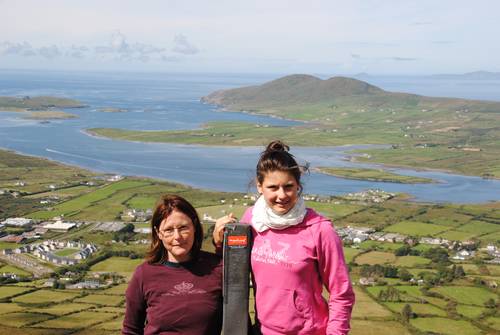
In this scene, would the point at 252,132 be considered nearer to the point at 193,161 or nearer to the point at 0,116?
the point at 193,161

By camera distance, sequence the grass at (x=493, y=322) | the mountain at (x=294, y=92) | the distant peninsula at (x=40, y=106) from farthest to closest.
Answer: the mountain at (x=294, y=92) < the distant peninsula at (x=40, y=106) < the grass at (x=493, y=322)

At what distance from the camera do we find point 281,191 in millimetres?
3861

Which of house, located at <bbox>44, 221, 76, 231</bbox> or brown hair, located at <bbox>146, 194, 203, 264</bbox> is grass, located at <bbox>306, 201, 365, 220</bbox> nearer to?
house, located at <bbox>44, 221, 76, 231</bbox>

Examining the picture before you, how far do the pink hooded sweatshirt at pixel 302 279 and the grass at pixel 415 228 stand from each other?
4020 centimetres

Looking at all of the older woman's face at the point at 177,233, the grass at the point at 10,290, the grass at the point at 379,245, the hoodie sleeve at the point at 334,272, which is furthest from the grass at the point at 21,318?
the hoodie sleeve at the point at 334,272

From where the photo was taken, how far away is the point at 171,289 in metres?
3.89

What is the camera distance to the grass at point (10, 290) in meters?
26.8

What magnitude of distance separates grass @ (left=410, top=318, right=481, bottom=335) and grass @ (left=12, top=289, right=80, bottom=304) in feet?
49.4

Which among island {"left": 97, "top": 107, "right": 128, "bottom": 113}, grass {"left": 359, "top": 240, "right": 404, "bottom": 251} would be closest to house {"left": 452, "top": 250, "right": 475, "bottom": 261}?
grass {"left": 359, "top": 240, "right": 404, "bottom": 251}

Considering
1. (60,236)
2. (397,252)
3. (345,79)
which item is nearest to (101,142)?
(60,236)

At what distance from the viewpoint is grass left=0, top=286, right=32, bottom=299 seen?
26806mm

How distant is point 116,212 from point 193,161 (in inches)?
1086

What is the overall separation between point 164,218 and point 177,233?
137 millimetres

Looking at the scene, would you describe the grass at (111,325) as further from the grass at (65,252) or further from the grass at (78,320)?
the grass at (65,252)
